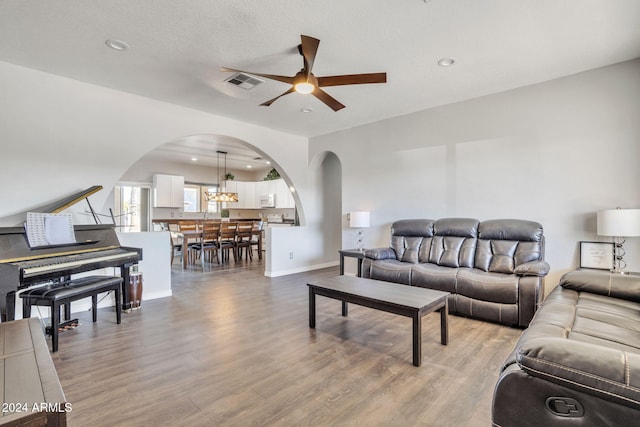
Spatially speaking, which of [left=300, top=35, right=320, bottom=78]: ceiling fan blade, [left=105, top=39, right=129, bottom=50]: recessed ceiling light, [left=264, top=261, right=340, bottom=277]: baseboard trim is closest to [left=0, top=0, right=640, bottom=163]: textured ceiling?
[left=105, top=39, right=129, bottom=50]: recessed ceiling light

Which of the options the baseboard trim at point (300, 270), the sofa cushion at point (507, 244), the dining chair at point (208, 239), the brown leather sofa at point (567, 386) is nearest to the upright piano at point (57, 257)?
the baseboard trim at point (300, 270)

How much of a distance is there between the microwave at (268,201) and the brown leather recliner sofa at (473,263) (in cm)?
535

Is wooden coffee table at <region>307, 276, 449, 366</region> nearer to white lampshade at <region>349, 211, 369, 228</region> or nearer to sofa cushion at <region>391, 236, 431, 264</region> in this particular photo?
sofa cushion at <region>391, 236, 431, 264</region>

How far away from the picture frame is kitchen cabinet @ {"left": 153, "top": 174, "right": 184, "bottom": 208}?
8597mm

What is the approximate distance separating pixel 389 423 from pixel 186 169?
8767mm

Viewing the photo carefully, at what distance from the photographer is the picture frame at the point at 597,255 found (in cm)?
319

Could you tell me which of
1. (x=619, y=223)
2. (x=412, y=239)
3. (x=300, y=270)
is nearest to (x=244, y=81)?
(x=412, y=239)

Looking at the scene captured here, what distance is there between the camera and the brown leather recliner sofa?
3074mm

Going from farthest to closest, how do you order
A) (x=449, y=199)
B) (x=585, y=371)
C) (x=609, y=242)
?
(x=449, y=199), (x=609, y=242), (x=585, y=371)

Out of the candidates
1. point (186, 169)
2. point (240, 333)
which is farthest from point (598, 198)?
point (186, 169)

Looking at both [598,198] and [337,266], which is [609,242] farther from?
[337,266]

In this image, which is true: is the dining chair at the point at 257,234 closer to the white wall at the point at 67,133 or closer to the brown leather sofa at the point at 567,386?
the white wall at the point at 67,133

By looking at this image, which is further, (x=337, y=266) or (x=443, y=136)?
(x=337, y=266)

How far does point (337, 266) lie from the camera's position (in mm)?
6660
